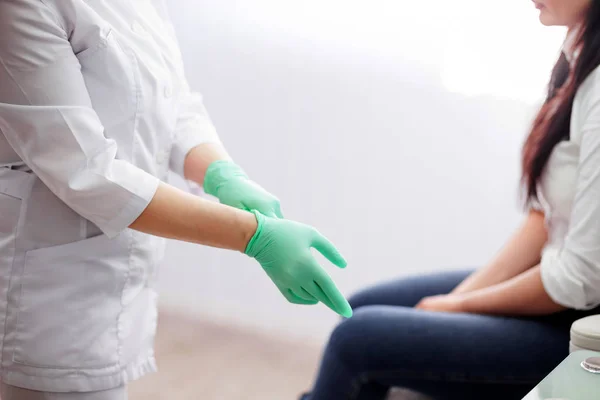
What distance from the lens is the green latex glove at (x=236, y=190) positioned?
1.21 meters

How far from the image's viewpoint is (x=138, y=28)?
3.86 feet

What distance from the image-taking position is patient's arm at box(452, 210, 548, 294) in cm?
151

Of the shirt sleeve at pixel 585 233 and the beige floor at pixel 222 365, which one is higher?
the shirt sleeve at pixel 585 233

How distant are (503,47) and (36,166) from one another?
1.45m

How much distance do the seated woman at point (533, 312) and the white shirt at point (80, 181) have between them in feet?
1.28

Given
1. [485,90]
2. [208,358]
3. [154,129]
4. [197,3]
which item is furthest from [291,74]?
[154,129]

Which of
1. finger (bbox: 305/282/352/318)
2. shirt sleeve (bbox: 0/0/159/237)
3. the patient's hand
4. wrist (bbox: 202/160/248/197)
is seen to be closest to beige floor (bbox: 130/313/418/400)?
the patient's hand

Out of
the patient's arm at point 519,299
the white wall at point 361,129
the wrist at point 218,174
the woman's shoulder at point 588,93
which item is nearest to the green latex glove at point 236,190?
the wrist at point 218,174

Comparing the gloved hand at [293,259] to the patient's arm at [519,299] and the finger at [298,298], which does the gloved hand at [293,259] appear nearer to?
the finger at [298,298]

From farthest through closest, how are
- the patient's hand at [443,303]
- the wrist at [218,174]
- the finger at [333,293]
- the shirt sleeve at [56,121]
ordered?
the patient's hand at [443,303]
the wrist at [218,174]
the finger at [333,293]
the shirt sleeve at [56,121]

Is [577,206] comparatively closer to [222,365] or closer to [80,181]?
[80,181]

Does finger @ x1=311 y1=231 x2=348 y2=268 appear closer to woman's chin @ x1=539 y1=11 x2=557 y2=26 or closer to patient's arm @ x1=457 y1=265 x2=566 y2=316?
patient's arm @ x1=457 y1=265 x2=566 y2=316

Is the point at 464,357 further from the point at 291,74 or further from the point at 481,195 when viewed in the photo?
the point at 291,74

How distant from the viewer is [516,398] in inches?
48.9
